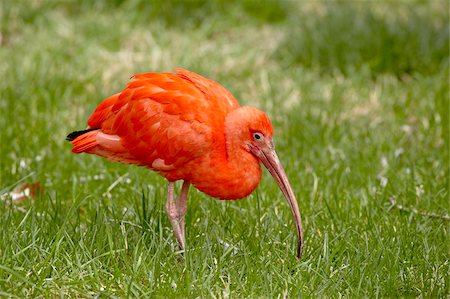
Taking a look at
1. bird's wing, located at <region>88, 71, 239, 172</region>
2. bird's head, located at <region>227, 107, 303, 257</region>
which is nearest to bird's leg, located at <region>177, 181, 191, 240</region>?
bird's wing, located at <region>88, 71, 239, 172</region>

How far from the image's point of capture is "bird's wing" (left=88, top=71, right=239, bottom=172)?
424 cm

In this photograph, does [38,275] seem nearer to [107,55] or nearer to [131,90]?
[131,90]

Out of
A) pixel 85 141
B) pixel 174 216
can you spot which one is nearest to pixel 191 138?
pixel 174 216

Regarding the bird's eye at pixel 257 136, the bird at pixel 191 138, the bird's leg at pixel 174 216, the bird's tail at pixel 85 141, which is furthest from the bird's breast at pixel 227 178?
the bird's tail at pixel 85 141

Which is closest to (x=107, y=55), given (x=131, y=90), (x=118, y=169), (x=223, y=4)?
(x=223, y=4)

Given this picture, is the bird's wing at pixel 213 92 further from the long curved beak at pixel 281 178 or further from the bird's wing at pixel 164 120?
the long curved beak at pixel 281 178

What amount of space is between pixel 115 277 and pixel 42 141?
2.33m

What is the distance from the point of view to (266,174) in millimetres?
5773

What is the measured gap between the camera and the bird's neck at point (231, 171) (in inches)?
167

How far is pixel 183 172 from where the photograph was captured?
433 centimetres

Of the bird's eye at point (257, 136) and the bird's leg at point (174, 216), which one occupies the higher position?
the bird's eye at point (257, 136)

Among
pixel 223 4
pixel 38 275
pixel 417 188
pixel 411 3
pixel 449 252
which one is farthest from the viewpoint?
pixel 411 3

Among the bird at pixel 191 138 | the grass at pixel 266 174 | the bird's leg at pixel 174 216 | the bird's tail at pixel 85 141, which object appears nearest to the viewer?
the grass at pixel 266 174

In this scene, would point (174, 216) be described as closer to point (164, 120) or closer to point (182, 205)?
point (182, 205)
